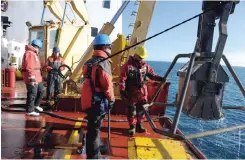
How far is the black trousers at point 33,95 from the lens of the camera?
17.7ft

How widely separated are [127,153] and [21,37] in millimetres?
13583

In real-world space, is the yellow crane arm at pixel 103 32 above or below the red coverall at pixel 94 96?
above

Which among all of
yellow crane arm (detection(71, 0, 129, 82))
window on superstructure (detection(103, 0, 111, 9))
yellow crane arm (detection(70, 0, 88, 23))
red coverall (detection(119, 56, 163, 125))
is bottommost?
red coverall (detection(119, 56, 163, 125))

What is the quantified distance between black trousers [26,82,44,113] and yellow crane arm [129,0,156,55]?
2.63m

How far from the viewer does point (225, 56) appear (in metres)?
2.40

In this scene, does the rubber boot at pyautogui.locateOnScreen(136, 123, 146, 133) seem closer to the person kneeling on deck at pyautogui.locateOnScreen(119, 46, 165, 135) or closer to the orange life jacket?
the person kneeling on deck at pyautogui.locateOnScreen(119, 46, 165, 135)

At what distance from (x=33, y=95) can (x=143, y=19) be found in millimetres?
3174

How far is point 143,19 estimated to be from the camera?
6238 millimetres

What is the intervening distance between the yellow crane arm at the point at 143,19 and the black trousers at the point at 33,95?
2628mm

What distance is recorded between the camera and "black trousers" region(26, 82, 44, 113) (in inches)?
212

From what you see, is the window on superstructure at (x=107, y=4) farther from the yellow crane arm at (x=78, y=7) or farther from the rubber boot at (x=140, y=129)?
the rubber boot at (x=140, y=129)

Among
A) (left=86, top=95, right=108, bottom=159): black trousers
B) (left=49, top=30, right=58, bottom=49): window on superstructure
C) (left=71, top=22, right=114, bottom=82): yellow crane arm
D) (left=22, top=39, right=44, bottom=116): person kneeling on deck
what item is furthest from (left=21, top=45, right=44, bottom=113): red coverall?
(left=49, top=30, right=58, bottom=49): window on superstructure

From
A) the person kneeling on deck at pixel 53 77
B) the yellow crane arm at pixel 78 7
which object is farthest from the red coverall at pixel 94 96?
the yellow crane arm at pixel 78 7

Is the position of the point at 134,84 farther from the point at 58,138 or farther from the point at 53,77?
the point at 53,77
